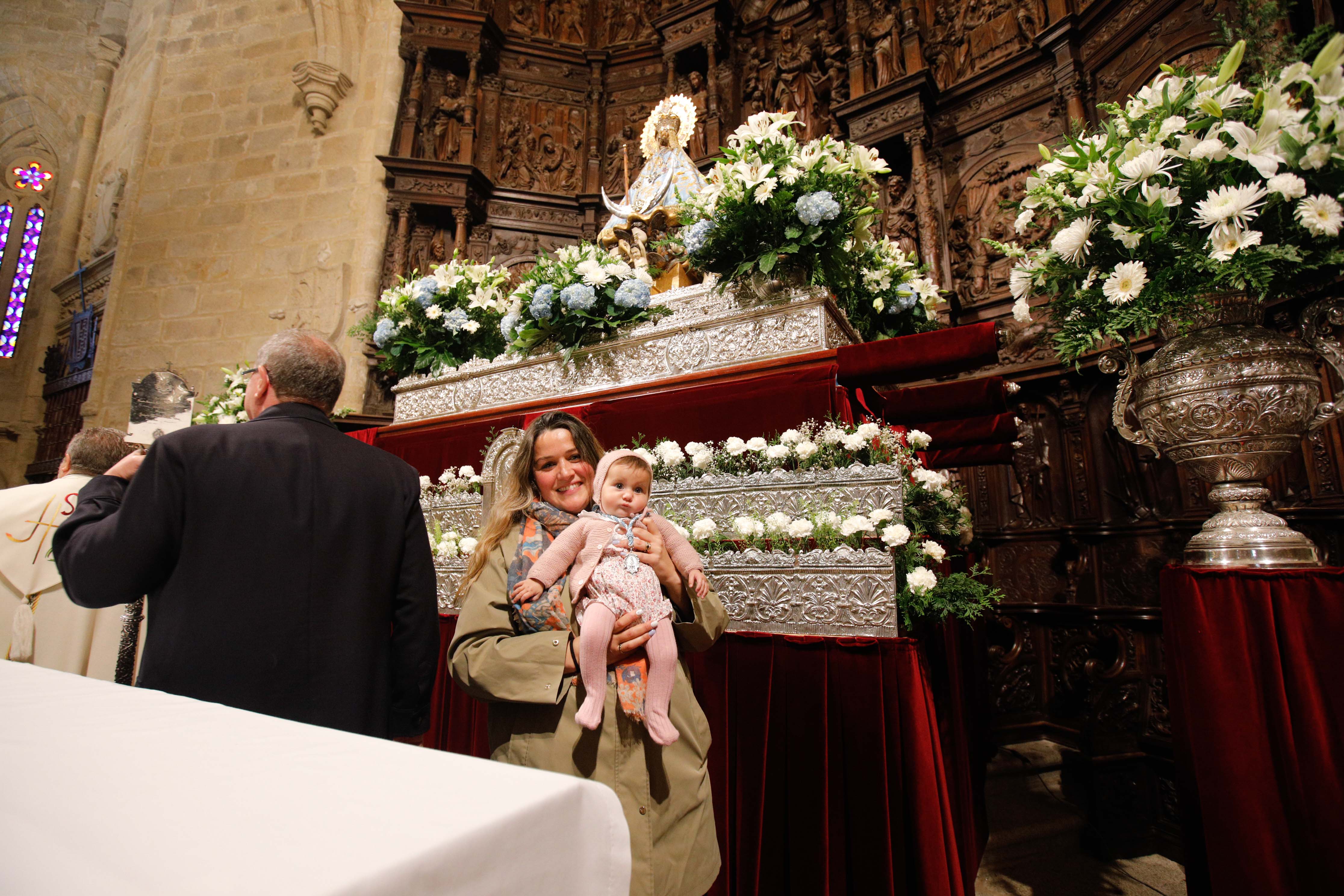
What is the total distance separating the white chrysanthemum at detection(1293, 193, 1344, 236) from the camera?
1671 mm

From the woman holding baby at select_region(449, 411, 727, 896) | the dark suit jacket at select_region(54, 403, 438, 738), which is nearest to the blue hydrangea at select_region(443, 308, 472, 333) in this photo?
the dark suit jacket at select_region(54, 403, 438, 738)

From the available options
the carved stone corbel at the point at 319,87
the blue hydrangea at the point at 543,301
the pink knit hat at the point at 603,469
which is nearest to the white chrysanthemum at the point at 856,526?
the pink knit hat at the point at 603,469

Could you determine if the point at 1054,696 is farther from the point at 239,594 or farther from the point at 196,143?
the point at 196,143

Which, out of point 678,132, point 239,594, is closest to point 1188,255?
point 239,594

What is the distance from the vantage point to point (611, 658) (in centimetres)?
144

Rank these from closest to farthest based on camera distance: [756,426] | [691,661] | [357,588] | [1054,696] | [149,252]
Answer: [357,588] → [691,661] → [756,426] → [1054,696] → [149,252]

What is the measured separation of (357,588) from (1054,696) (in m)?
4.87

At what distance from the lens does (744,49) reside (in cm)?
787

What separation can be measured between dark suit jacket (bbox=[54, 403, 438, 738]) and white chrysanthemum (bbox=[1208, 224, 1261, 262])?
100 inches

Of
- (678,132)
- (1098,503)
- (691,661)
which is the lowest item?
(691,661)

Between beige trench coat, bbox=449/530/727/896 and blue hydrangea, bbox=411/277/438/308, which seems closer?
beige trench coat, bbox=449/530/727/896

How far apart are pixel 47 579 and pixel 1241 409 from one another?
5.00 m

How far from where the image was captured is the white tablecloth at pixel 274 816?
0.47 meters

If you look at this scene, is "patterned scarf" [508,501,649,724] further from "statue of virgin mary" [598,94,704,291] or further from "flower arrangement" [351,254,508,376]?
"flower arrangement" [351,254,508,376]
